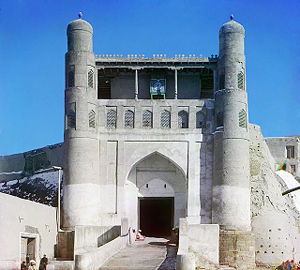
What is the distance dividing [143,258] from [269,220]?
35.2 feet

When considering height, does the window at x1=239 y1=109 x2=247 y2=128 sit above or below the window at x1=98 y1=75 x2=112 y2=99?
below

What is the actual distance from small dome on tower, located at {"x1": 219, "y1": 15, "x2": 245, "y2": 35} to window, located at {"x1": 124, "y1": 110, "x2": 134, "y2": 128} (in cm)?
722

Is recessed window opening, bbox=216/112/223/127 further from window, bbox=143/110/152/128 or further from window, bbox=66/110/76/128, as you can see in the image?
window, bbox=66/110/76/128

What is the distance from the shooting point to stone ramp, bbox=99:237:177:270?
18.9 metres

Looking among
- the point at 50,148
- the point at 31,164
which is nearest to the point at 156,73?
the point at 50,148

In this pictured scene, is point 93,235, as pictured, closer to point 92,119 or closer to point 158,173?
point 158,173

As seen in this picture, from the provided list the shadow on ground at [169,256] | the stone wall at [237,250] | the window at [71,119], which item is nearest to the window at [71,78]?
the window at [71,119]

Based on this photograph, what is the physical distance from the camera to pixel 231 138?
29000 millimetres

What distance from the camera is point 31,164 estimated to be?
46.3 m

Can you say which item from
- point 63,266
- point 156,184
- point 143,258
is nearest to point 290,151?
point 156,184

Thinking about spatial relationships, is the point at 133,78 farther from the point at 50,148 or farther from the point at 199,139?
the point at 50,148

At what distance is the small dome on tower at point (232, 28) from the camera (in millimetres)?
30109

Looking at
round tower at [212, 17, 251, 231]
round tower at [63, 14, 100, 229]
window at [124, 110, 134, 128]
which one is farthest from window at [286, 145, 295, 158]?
round tower at [63, 14, 100, 229]

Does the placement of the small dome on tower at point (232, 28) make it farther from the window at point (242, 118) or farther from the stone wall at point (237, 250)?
the stone wall at point (237, 250)
